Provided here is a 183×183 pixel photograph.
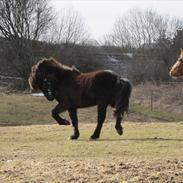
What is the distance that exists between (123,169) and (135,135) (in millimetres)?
5586

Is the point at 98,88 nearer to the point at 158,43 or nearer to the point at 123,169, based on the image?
the point at 123,169

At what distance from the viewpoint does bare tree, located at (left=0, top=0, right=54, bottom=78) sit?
4994 centimetres

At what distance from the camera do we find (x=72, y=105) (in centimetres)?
1401

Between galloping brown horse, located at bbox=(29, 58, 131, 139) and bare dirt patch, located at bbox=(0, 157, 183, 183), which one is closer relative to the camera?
bare dirt patch, located at bbox=(0, 157, 183, 183)

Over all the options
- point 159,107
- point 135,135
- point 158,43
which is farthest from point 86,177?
point 158,43

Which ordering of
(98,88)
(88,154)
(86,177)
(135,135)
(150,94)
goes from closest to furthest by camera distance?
(86,177) < (88,154) < (98,88) < (135,135) < (150,94)

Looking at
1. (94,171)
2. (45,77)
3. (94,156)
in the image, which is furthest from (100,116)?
(94,171)

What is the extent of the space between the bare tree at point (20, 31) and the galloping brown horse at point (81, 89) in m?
35.6

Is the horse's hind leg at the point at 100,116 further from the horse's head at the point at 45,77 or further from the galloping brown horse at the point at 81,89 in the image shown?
the horse's head at the point at 45,77

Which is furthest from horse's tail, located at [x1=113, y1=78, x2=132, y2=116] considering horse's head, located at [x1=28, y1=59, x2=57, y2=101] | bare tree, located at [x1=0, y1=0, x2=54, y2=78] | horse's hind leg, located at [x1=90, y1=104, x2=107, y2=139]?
bare tree, located at [x1=0, y1=0, x2=54, y2=78]

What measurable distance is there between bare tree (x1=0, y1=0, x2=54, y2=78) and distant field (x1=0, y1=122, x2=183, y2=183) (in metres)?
34.1

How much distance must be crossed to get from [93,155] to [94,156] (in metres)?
0.13

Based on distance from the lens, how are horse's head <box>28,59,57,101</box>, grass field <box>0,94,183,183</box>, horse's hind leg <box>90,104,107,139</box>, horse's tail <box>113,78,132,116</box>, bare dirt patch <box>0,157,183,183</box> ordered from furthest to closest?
1. horse's head <box>28,59,57,101</box>
2. horse's hind leg <box>90,104,107,139</box>
3. horse's tail <box>113,78,132,116</box>
4. grass field <box>0,94,183,183</box>
5. bare dirt patch <box>0,157,183,183</box>

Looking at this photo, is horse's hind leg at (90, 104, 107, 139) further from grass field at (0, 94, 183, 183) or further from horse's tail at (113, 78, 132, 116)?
horse's tail at (113, 78, 132, 116)
